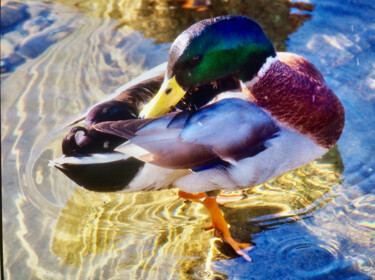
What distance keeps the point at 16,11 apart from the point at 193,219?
2.79 m

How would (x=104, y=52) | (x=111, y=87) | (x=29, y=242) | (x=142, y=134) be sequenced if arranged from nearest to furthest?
(x=142, y=134) → (x=29, y=242) → (x=111, y=87) → (x=104, y=52)

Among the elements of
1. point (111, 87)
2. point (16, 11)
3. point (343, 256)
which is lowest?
point (343, 256)

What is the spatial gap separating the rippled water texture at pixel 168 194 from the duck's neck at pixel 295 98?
402mm

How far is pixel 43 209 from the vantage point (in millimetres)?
3211

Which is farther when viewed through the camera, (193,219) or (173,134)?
(193,219)

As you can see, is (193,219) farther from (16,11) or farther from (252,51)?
(16,11)

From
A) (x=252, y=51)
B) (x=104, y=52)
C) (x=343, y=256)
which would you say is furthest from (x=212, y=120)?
(x=104, y=52)

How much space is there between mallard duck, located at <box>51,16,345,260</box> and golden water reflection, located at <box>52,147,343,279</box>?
145 millimetres

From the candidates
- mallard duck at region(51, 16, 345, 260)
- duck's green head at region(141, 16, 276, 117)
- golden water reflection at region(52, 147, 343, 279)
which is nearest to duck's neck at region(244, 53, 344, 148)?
mallard duck at region(51, 16, 345, 260)

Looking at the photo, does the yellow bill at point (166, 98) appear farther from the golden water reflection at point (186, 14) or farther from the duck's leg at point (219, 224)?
the golden water reflection at point (186, 14)

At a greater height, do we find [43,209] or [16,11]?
[16,11]

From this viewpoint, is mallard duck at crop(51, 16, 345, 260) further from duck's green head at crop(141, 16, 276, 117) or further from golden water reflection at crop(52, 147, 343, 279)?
golden water reflection at crop(52, 147, 343, 279)

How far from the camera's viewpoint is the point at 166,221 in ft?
10.2

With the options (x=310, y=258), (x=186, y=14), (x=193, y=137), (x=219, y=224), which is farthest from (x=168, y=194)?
(x=186, y=14)
